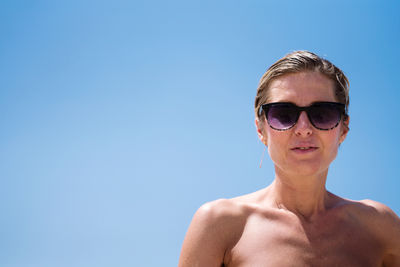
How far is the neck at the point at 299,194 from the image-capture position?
3.53 meters

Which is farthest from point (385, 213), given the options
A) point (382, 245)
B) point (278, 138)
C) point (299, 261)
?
point (278, 138)

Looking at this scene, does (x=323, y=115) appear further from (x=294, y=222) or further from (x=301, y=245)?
(x=301, y=245)

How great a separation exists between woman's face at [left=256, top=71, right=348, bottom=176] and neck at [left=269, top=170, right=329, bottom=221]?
14 centimetres

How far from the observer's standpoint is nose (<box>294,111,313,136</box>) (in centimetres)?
327

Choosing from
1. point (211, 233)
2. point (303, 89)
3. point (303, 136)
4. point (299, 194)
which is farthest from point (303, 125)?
point (211, 233)

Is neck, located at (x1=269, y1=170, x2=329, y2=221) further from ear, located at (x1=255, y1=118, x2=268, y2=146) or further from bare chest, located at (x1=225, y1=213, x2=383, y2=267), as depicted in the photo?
ear, located at (x1=255, y1=118, x2=268, y2=146)

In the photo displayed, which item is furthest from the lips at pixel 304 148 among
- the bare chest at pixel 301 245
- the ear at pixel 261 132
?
the bare chest at pixel 301 245

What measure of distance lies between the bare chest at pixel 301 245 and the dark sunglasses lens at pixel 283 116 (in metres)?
0.91

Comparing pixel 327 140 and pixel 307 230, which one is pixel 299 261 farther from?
pixel 327 140

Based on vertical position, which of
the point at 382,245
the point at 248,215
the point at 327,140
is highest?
the point at 327,140

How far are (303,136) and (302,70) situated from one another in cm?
64

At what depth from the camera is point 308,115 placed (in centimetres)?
329

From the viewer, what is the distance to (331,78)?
139 inches

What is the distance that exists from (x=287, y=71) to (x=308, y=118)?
0.51 meters
